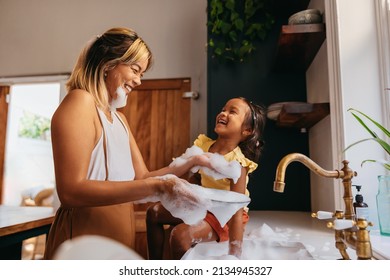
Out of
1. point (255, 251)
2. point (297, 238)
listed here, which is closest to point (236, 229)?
point (255, 251)

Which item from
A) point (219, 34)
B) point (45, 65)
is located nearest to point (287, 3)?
point (219, 34)

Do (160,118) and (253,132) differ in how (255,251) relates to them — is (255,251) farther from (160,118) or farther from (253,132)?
(160,118)

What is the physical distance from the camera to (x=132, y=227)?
55cm

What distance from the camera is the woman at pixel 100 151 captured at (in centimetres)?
45

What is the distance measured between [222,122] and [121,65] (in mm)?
227

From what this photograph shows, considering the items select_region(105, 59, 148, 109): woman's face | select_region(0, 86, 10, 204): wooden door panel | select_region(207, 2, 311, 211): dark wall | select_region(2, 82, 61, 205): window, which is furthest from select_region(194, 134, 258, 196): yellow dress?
select_region(0, 86, 10, 204): wooden door panel

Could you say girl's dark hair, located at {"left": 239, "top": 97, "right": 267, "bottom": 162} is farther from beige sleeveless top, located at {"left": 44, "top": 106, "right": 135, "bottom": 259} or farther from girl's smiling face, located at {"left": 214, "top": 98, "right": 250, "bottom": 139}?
beige sleeveless top, located at {"left": 44, "top": 106, "right": 135, "bottom": 259}

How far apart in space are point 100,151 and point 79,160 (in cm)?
4

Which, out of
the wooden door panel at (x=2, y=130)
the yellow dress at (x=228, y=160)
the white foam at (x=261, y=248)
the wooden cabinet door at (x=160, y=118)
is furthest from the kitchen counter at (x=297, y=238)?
the wooden door panel at (x=2, y=130)

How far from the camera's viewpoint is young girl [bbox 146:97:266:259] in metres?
0.53

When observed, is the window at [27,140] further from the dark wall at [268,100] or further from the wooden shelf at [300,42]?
the wooden shelf at [300,42]

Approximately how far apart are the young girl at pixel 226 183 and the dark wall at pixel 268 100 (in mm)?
73

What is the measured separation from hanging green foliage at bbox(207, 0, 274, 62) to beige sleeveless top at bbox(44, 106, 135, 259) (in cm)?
37
